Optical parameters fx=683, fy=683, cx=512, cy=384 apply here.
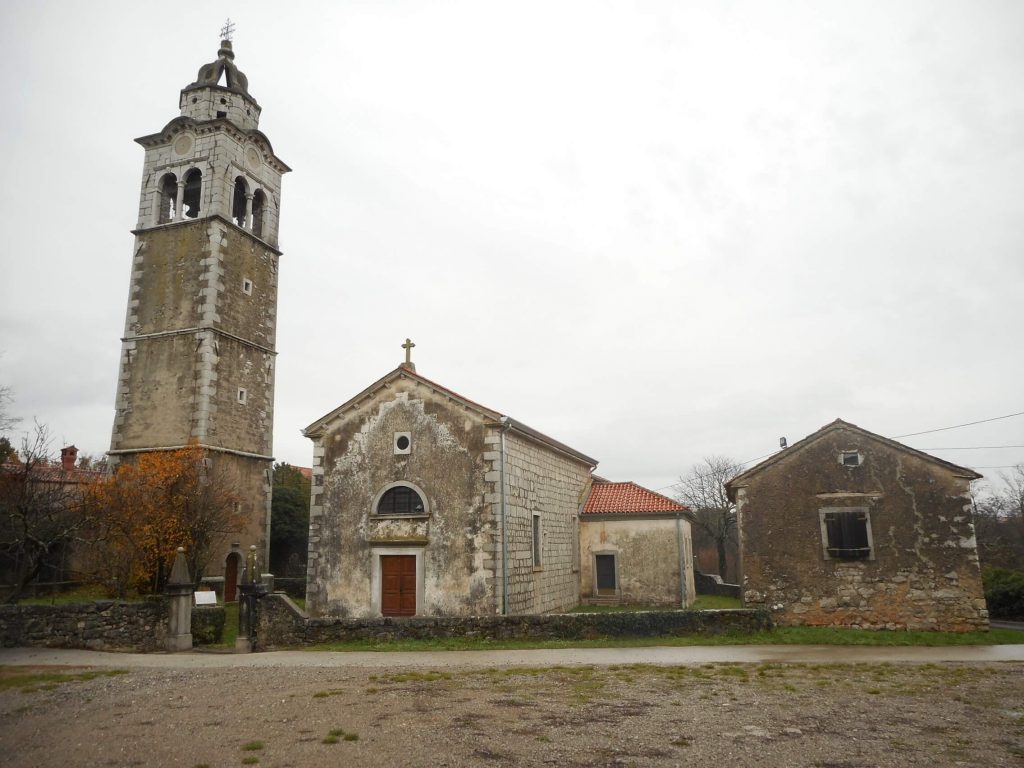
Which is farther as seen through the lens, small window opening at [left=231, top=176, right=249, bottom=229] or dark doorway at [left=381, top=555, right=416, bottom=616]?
small window opening at [left=231, top=176, right=249, bottom=229]

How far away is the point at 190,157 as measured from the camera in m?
30.0

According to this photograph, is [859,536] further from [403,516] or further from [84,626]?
[84,626]

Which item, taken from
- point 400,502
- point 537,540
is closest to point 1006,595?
point 537,540

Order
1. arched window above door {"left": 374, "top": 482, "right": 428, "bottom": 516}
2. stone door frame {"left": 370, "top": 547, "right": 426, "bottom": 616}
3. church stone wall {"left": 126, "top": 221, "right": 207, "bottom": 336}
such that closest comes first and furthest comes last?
1. stone door frame {"left": 370, "top": 547, "right": 426, "bottom": 616}
2. arched window above door {"left": 374, "top": 482, "right": 428, "bottom": 516}
3. church stone wall {"left": 126, "top": 221, "right": 207, "bottom": 336}

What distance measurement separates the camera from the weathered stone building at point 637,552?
25.5 metres

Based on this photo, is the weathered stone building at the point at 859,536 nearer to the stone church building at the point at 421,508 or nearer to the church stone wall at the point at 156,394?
the stone church building at the point at 421,508

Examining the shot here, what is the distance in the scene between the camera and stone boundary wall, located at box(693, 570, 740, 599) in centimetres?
3117

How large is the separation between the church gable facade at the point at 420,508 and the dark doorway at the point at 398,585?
29 millimetres

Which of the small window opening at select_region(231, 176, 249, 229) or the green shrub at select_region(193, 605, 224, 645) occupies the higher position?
the small window opening at select_region(231, 176, 249, 229)

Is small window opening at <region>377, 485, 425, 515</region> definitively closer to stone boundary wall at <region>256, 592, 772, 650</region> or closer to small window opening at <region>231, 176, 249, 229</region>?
stone boundary wall at <region>256, 592, 772, 650</region>

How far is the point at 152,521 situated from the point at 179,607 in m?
6.99

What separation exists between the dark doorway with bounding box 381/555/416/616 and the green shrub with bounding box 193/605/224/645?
4.39 m

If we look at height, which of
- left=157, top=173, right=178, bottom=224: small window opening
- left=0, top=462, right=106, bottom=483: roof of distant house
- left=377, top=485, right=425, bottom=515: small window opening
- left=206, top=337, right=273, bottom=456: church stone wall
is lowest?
left=377, top=485, right=425, bottom=515: small window opening

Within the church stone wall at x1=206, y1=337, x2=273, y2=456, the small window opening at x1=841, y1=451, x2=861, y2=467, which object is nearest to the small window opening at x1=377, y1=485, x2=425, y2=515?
the church stone wall at x1=206, y1=337, x2=273, y2=456
